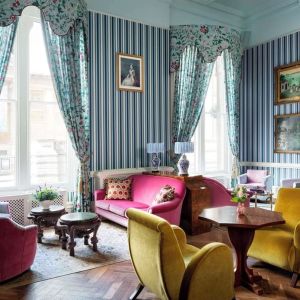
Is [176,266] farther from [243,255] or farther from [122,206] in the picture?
[122,206]

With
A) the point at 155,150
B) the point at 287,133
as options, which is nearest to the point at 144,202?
the point at 155,150

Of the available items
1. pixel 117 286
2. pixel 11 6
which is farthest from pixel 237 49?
pixel 117 286

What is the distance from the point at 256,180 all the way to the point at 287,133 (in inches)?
52.6

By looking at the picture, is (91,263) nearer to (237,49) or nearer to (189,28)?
(189,28)

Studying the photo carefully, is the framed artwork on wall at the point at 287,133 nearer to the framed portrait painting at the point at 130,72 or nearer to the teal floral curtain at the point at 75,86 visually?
the framed portrait painting at the point at 130,72

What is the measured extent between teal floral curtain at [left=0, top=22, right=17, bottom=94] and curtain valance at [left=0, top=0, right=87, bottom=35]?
0.36 feet

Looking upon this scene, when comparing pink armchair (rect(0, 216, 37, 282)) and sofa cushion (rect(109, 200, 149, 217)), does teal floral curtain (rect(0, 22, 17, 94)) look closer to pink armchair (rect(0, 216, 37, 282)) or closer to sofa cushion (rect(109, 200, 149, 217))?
sofa cushion (rect(109, 200, 149, 217))

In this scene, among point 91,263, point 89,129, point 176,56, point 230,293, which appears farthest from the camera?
point 176,56

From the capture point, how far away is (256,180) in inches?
325

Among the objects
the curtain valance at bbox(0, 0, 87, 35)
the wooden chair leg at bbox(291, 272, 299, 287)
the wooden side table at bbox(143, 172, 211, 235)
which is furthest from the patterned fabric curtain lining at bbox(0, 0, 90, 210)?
the wooden chair leg at bbox(291, 272, 299, 287)

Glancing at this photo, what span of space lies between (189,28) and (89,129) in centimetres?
325

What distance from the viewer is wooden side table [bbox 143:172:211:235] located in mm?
5469

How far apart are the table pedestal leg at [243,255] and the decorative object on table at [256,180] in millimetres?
4446

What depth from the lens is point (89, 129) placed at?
6402 millimetres
